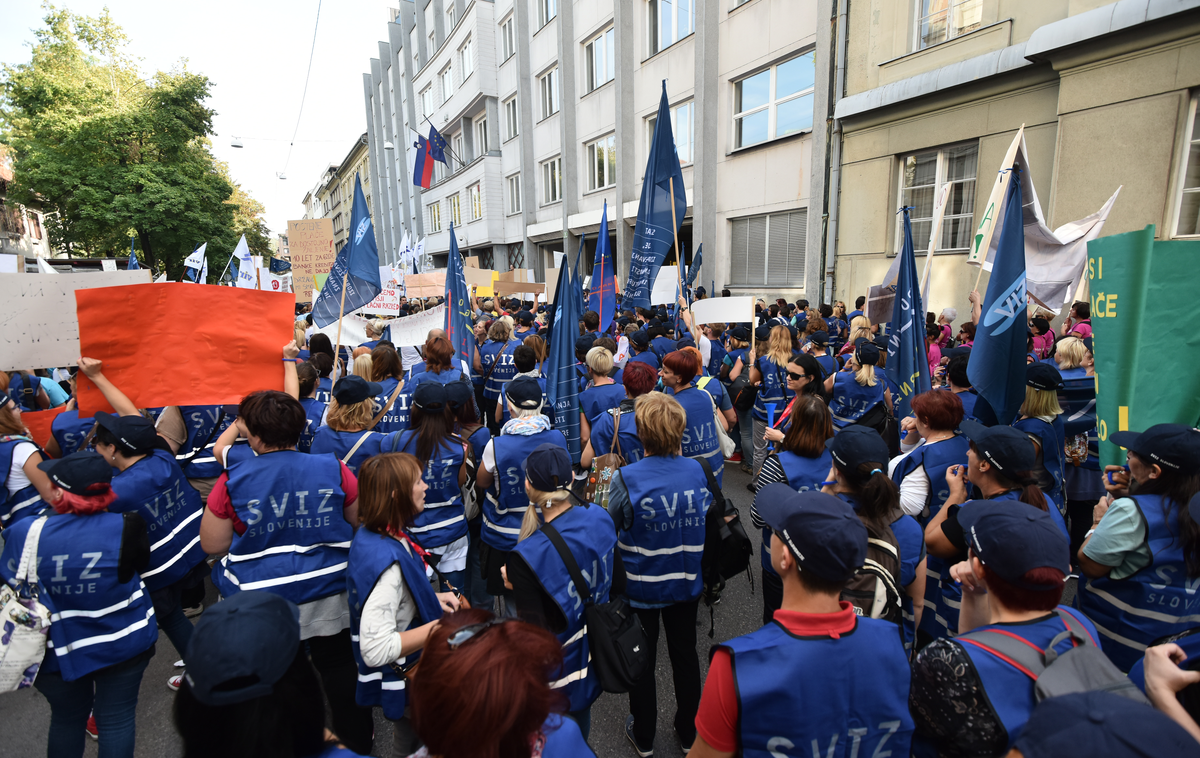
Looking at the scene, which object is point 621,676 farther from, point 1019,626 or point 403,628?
point 1019,626

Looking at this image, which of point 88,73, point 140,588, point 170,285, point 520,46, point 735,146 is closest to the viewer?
point 140,588

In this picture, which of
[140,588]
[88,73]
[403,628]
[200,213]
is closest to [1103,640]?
[403,628]

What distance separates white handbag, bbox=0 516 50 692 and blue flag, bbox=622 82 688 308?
5.41 m

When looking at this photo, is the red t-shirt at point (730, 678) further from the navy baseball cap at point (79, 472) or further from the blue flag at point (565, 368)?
the blue flag at point (565, 368)

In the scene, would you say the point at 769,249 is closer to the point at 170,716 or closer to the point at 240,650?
the point at 170,716

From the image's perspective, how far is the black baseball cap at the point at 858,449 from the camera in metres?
2.52

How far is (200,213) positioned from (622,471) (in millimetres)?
31812

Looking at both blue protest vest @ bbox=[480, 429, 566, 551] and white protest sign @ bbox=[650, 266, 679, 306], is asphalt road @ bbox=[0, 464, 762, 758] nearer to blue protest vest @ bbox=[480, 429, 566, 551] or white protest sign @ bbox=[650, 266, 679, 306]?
blue protest vest @ bbox=[480, 429, 566, 551]

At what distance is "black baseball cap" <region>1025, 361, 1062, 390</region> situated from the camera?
→ 3785mm

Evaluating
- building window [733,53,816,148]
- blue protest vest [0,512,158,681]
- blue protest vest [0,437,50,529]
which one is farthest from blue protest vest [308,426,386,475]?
building window [733,53,816,148]

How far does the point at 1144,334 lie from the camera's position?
8.82 ft

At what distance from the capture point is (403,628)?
236cm

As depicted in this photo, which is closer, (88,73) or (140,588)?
(140,588)

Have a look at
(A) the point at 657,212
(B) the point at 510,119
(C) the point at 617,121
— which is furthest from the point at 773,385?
(B) the point at 510,119
